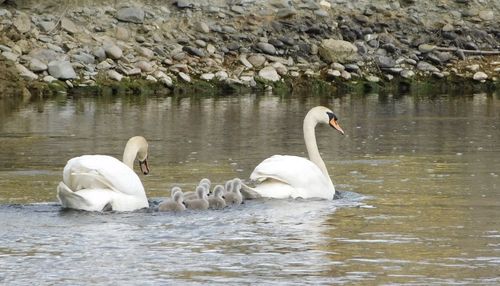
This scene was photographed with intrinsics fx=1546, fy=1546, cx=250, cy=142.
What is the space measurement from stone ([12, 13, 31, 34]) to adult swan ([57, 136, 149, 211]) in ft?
68.1

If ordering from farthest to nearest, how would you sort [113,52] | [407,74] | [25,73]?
1. [407,74]
2. [113,52]
3. [25,73]

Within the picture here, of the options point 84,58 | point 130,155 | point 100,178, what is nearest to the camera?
point 100,178

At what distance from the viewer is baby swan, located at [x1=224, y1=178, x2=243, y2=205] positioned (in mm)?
14430

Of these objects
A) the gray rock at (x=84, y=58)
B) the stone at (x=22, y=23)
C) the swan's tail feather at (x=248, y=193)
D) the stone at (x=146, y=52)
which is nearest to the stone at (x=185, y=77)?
the stone at (x=146, y=52)

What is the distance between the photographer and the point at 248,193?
14.7 m

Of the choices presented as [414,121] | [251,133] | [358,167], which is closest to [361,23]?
[414,121]

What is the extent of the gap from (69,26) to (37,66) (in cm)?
248

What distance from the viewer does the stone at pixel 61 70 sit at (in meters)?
32.8

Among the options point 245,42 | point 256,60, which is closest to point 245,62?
point 256,60

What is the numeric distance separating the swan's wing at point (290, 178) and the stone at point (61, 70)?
18.2m

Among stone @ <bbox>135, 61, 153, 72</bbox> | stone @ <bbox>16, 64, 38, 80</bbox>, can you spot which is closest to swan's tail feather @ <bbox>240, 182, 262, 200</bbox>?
stone @ <bbox>16, 64, 38, 80</bbox>

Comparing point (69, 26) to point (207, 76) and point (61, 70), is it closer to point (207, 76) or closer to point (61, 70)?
point (61, 70)

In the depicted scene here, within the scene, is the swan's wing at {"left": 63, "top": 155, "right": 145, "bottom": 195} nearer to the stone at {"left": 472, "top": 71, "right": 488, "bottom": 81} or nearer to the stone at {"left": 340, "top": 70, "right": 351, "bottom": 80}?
the stone at {"left": 340, "top": 70, "right": 351, "bottom": 80}

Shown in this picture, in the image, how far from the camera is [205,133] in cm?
2300
